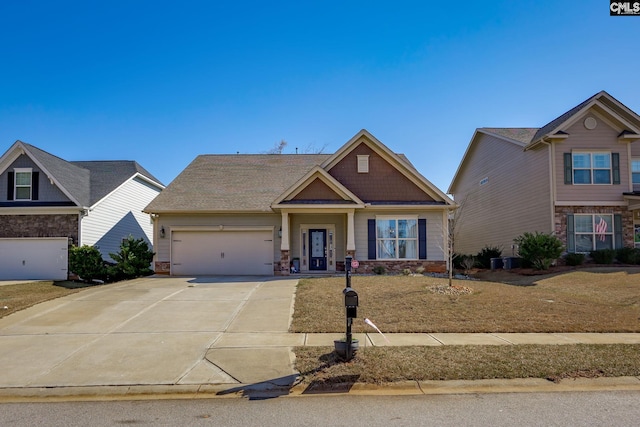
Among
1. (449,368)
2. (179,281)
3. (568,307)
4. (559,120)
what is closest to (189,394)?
(449,368)

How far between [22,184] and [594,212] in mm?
26416

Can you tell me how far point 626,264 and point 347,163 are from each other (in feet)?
41.5

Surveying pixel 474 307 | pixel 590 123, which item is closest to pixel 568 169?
pixel 590 123

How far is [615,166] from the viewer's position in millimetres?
20312

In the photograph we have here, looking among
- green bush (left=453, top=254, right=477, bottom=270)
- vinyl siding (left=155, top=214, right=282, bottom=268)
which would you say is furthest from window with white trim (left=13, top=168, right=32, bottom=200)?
green bush (left=453, top=254, right=477, bottom=270)

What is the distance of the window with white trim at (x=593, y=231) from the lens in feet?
65.5

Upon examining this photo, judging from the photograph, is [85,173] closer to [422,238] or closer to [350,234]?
[350,234]

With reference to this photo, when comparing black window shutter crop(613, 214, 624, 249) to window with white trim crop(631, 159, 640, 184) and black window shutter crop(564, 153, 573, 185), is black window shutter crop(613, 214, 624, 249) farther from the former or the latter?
window with white trim crop(631, 159, 640, 184)

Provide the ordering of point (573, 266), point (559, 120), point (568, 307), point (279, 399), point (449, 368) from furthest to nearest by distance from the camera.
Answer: point (559, 120), point (573, 266), point (568, 307), point (449, 368), point (279, 399)

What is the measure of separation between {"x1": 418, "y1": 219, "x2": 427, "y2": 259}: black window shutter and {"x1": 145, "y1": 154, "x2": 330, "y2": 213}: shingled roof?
6224 millimetres

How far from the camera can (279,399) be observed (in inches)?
225

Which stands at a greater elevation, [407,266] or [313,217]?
[313,217]

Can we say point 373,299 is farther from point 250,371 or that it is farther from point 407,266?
point 407,266

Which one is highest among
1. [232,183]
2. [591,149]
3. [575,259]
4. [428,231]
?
[591,149]
